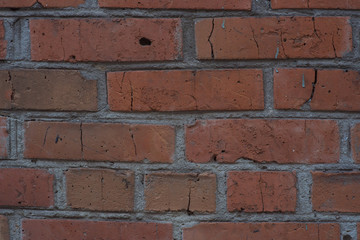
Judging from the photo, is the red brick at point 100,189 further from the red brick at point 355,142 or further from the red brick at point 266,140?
the red brick at point 355,142

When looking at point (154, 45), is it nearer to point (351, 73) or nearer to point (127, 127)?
point (127, 127)

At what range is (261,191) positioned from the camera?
2.29 feet

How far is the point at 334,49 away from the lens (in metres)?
0.68

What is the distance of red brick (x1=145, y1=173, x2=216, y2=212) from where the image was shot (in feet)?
2.29

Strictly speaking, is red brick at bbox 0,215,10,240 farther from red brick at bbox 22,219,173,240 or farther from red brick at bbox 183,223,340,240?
red brick at bbox 183,223,340,240

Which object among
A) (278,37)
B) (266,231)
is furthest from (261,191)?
(278,37)

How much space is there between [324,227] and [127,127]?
482 mm

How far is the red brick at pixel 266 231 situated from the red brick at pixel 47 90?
367mm

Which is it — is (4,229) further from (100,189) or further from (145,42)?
(145,42)

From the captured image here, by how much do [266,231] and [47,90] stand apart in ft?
1.88

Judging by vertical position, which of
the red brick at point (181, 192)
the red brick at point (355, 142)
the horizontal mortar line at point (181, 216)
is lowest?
the horizontal mortar line at point (181, 216)

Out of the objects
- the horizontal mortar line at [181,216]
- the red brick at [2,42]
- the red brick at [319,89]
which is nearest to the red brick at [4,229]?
the horizontal mortar line at [181,216]

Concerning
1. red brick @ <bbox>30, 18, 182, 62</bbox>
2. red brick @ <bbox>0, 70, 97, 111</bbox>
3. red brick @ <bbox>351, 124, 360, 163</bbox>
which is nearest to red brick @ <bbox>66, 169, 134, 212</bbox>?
red brick @ <bbox>0, 70, 97, 111</bbox>

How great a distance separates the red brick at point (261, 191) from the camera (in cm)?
70
